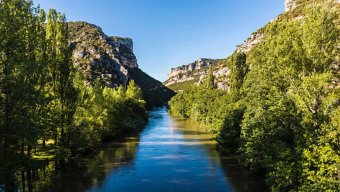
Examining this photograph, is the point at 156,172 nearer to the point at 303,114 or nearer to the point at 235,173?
the point at 235,173

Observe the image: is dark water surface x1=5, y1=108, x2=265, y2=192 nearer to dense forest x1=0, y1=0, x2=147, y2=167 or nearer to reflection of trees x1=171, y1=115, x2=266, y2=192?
reflection of trees x1=171, y1=115, x2=266, y2=192

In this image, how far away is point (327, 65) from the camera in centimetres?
3031

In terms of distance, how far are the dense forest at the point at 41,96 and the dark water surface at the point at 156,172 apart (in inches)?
170

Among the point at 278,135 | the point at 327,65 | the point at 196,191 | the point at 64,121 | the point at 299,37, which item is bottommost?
the point at 196,191

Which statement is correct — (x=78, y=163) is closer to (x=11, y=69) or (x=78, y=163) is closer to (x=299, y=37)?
(x=11, y=69)

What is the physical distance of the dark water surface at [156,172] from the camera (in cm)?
3734

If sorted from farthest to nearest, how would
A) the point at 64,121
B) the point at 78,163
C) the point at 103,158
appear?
the point at 103,158 < the point at 78,163 < the point at 64,121

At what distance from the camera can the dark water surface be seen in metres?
37.3

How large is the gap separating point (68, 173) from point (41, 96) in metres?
20.4

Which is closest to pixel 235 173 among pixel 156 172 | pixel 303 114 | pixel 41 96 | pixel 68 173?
pixel 156 172

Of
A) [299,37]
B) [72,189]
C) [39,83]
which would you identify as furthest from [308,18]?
[72,189]

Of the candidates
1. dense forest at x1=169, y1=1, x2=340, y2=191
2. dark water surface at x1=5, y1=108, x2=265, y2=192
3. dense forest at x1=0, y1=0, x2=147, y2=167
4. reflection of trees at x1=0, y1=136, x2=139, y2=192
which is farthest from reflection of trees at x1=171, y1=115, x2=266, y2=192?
dense forest at x1=0, y1=0, x2=147, y2=167

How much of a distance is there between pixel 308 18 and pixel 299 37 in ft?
10.2

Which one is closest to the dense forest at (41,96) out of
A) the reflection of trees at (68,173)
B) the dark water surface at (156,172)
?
the reflection of trees at (68,173)
